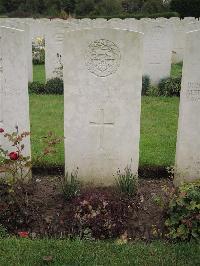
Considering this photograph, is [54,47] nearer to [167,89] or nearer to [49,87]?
[49,87]

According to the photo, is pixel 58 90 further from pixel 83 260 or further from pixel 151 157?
pixel 83 260

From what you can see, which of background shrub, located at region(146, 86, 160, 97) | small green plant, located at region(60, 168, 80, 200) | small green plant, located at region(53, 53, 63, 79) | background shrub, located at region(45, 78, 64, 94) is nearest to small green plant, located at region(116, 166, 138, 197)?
small green plant, located at region(60, 168, 80, 200)

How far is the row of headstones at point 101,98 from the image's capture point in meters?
5.28

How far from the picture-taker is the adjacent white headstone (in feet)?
17.6

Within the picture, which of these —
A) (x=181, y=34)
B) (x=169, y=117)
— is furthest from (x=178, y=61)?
(x=169, y=117)

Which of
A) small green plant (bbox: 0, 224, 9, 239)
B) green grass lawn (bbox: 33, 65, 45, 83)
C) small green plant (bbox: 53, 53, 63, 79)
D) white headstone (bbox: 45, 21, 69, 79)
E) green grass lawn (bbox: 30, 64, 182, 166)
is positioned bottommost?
small green plant (bbox: 0, 224, 9, 239)

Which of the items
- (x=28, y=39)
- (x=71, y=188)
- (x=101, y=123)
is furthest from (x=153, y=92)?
(x=71, y=188)

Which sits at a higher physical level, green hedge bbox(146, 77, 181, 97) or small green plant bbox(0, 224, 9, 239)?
green hedge bbox(146, 77, 181, 97)

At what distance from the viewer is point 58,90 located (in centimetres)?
1183

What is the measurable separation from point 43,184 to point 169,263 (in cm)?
236

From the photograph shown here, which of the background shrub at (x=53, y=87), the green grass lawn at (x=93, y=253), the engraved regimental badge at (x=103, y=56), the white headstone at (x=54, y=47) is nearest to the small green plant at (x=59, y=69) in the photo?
the white headstone at (x=54, y=47)

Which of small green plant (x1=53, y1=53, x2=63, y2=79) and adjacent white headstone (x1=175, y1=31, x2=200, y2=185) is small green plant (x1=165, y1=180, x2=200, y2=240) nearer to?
adjacent white headstone (x1=175, y1=31, x2=200, y2=185)

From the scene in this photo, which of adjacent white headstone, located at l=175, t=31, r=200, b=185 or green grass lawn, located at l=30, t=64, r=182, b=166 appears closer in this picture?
adjacent white headstone, located at l=175, t=31, r=200, b=185

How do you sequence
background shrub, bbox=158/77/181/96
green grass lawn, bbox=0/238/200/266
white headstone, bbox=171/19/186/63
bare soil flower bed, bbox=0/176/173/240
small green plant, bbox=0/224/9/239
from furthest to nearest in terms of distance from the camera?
1. white headstone, bbox=171/19/186/63
2. background shrub, bbox=158/77/181/96
3. bare soil flower bed, bbox=0/176/173/240
4. small green plant, bbox=0/224/9/239
5. green grass lawn, bbox=0/238/200/266
